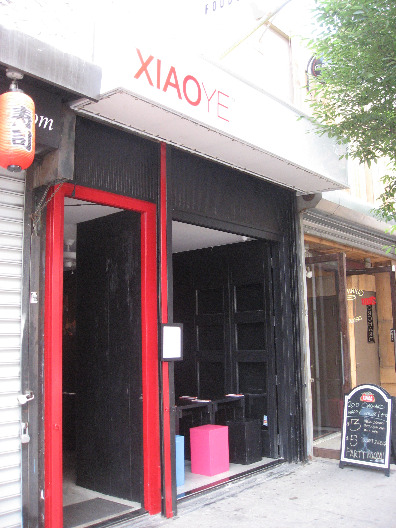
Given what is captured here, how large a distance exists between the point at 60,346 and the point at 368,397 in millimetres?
4010

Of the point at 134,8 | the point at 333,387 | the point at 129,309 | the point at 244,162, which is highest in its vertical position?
the point at 134,8

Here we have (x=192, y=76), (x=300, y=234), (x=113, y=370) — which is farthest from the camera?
(x=300, y=234)

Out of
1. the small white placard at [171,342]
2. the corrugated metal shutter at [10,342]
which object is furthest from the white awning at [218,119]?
the small white placard at [171,342]

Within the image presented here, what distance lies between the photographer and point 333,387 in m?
8.41

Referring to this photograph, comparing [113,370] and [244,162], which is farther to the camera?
[244,162]

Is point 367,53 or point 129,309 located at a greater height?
point 367,53

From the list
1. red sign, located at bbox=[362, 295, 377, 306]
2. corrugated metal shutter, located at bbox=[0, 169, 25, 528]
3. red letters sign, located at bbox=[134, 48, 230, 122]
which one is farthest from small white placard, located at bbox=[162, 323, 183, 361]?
red sign, located at bbox=[362, 295, 377, 306]

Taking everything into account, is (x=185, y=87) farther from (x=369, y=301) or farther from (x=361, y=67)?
(x=369, y=301)

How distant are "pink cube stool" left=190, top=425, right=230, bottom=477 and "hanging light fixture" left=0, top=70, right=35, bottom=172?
4148 mm

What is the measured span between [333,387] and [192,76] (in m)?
5.74

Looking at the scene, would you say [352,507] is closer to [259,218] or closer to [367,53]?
[259,218]

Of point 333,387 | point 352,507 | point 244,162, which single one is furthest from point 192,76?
point 333,387

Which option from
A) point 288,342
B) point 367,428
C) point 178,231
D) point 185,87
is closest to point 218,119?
point 185,87

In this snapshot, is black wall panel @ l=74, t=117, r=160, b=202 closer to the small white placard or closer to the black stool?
the small white placard
